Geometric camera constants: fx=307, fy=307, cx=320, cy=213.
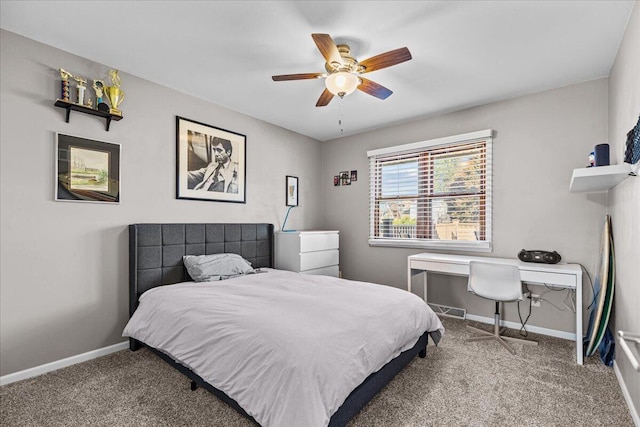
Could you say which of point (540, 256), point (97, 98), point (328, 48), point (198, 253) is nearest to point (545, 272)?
point (540, 256)

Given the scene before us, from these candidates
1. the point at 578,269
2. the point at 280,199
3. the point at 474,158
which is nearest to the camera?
the point at 578,269

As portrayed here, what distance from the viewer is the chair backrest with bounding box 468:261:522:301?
271cm

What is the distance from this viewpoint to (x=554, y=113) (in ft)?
10.1

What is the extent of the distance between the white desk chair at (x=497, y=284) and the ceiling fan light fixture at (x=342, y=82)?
1.96m

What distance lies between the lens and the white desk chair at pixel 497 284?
2715 mm

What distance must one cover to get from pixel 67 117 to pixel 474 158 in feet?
13.1

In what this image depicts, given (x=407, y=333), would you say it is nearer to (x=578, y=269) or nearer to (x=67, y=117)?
(x=578, y=269)

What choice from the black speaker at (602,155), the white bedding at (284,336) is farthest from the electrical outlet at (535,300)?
the black speaker at (602,155)

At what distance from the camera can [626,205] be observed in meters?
2.08

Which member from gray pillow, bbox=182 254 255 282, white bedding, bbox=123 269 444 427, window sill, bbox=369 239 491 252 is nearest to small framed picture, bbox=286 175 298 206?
window sill, bbox=369 239 491 252

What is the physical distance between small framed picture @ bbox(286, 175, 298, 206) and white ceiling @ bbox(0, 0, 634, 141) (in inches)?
56.1

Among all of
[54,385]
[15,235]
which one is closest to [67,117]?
[15,235]

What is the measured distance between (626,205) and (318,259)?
118 inches

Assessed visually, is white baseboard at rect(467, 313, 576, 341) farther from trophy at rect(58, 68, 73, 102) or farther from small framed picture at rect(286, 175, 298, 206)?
trophy at rect(58, 68, 73, 102)
